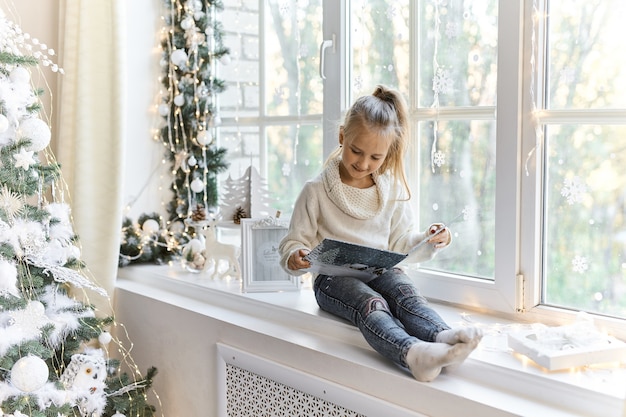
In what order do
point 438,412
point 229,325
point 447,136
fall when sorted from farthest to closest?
point 229,325 → point 447,136 → point 438,412

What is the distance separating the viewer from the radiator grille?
1902mm

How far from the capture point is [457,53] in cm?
203

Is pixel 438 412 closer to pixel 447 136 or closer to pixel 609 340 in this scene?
pixel 609 340

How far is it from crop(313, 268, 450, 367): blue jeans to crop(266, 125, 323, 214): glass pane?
56 centimetres

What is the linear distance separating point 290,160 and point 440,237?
0.82m

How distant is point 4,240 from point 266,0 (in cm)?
122

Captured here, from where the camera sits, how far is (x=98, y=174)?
2662mm

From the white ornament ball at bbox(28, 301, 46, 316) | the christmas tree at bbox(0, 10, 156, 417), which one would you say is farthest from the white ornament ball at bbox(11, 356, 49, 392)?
the white ornament ball at bbox(28, 301, 46, 316)

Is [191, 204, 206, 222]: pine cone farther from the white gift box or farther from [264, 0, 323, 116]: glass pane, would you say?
the white gift box

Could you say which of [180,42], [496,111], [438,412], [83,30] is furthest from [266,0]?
[438,412]

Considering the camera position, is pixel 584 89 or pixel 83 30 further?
pixel 83 30

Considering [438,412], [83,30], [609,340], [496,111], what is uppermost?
[83,30]

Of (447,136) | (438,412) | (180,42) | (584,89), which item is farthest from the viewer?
(180,42)

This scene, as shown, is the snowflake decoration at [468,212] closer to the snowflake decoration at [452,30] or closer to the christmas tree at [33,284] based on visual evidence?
the snowflake decoration at [452,30]
